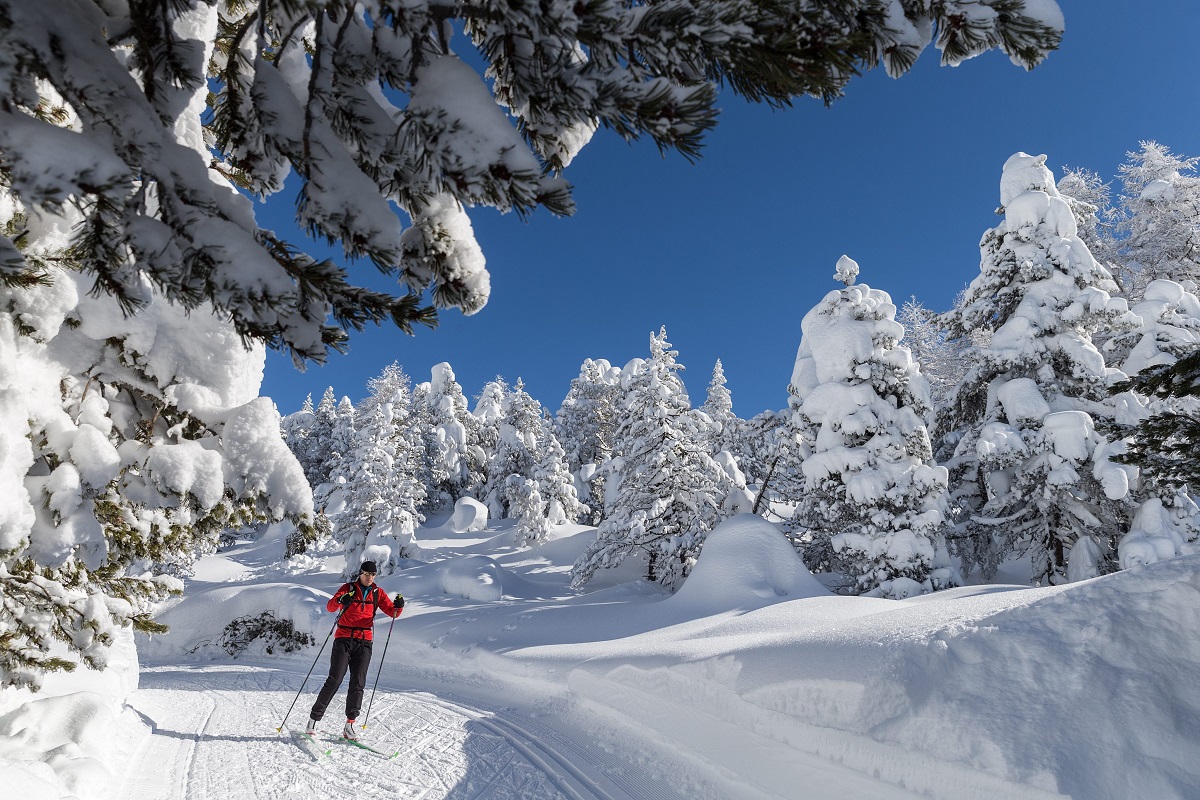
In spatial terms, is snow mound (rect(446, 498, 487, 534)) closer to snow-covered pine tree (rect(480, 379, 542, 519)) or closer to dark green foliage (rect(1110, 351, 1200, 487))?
snow-covered pine tree (rect(480, 379, 542, 519))

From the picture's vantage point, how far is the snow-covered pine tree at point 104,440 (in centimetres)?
304

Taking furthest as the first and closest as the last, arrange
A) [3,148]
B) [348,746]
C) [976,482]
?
[976,482], [348,746], [3,148]

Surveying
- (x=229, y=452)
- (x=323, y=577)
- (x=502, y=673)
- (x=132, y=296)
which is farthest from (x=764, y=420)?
(x=323, y=577)

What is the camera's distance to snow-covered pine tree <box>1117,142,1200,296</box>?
24172 mm

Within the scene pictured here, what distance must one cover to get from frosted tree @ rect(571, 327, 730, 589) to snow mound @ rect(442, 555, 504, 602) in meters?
3.79

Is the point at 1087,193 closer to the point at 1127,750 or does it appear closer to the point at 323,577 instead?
the point at 1127,750

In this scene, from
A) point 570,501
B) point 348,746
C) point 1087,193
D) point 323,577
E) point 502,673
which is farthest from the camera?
point 570,501

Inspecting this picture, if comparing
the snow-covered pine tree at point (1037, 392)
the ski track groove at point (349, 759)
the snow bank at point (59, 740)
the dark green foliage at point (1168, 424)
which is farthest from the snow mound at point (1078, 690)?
the snow-covered pine tree at point (1037, 392)

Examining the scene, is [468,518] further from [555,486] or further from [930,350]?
[930,350]

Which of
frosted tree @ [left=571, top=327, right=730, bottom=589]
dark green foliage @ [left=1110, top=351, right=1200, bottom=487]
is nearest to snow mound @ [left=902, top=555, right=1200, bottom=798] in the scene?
dark green foliage @ [left=1110, top=351, right=1200, bottom=487]

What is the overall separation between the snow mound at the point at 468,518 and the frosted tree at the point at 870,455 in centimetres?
3165

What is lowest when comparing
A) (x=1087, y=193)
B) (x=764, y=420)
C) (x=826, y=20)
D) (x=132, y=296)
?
(x=132, y=296)

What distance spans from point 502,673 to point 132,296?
10.5 meters

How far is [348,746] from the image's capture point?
6.86m
